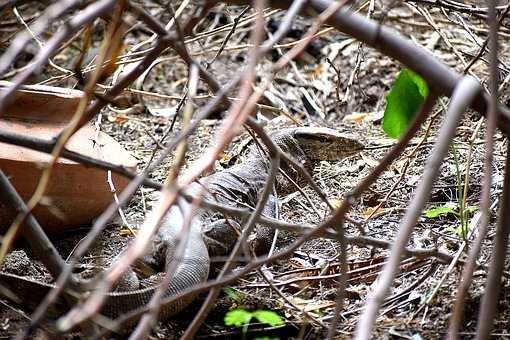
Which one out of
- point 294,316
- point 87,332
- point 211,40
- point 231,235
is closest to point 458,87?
point 87,332

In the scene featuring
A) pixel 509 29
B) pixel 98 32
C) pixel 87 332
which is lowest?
pixel 87 332

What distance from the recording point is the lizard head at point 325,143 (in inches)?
153

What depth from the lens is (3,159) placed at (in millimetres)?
3051

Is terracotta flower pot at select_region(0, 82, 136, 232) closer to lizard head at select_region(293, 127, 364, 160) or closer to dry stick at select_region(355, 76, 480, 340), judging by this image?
lizard head at select_region(293, 127, 364, 160)

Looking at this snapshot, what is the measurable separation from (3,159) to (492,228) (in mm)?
1943

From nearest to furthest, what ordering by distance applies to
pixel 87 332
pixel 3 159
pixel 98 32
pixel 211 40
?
pixel 87 332 → pixel 3 159 → pixel 211 40 → pixel 98 32

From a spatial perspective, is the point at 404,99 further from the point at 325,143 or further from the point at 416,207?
the point at 325,143

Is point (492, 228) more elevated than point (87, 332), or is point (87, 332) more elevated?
point (492, 228)

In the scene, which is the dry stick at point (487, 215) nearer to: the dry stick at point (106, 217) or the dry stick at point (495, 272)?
the dry stick at point (495, 272)

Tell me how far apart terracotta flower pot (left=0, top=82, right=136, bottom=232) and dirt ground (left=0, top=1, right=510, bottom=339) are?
A: 0.42ft

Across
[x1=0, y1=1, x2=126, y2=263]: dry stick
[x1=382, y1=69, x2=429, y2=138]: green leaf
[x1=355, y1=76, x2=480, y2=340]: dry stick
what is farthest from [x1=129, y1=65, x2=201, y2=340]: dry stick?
[x1=382, y1=69, x2=429, y2=138]: green leaf

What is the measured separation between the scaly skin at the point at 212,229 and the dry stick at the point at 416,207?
709 mm

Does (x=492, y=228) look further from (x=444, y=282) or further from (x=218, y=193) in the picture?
(x=218, y=193)

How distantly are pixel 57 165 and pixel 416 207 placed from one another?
206 cm
